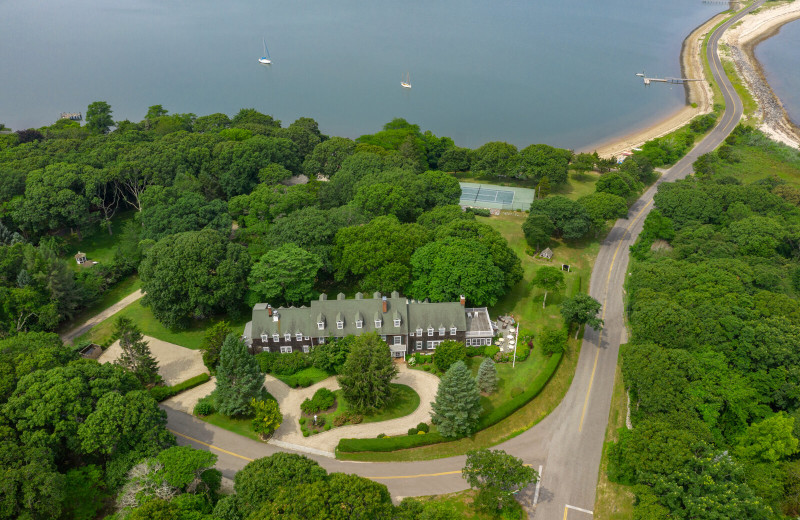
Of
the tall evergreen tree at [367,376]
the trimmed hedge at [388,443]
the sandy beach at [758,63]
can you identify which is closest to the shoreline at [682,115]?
the sandy beach at [758,63]

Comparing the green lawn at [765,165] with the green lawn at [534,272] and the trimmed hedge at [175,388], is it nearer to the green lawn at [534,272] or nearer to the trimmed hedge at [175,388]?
the green lawn at [534,272]

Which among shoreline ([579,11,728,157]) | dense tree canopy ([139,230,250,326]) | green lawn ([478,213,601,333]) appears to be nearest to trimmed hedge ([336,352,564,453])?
green lawn ([478,213,601,333])

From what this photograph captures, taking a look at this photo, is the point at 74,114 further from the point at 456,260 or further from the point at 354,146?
the point at 456,260

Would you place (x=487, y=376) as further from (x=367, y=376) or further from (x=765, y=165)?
(x=765, y=165)

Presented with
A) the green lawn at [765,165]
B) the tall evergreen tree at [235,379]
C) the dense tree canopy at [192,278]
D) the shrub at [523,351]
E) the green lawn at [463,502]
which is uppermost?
the green lawn at [765,165]

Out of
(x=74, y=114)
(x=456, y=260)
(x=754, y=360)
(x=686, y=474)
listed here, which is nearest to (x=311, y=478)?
(x=686, y=474)

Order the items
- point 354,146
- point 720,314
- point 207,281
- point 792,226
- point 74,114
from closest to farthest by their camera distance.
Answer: point 720,314, point 207,281, point 792,226, point 354,146, point 74,114
